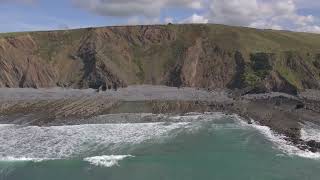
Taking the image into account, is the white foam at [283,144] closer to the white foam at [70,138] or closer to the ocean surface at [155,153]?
the ocean surface at [155,153]

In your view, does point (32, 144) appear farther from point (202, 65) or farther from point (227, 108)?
point (202, 65)

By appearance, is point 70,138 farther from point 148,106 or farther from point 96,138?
point 148,106

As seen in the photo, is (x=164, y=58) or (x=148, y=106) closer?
(x=148, y=106)

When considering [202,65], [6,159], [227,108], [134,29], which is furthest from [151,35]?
[6,159]

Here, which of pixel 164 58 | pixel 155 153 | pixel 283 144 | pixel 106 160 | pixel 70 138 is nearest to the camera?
pixel 106 160

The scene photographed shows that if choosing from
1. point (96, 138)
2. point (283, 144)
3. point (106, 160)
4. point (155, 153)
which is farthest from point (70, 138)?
point (283, 144)

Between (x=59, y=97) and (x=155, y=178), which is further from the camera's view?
(x=59, y=97)

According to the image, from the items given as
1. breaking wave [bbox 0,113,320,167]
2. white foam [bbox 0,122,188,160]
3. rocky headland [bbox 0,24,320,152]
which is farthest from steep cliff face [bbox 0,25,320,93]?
white foam [bbox 0,122,188,160]
